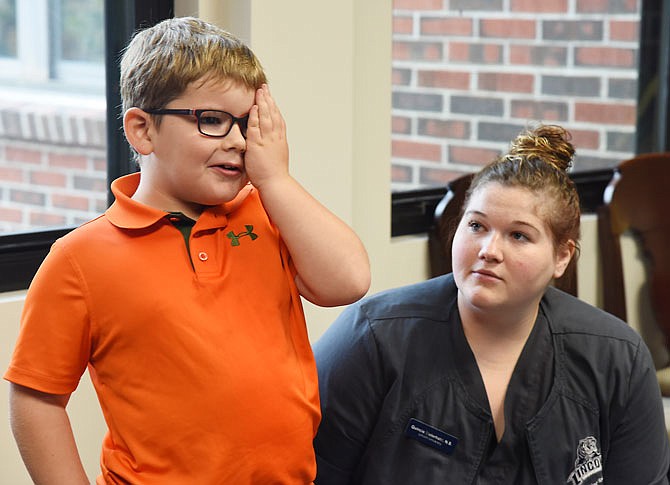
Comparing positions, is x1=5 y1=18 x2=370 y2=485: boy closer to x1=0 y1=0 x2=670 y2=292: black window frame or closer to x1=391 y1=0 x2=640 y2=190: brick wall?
x1=0 y1=0 x2=670 y2=292: black window frame

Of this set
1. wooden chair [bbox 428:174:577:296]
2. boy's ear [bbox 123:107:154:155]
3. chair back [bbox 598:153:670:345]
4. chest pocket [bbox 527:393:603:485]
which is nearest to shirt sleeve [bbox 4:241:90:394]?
boy's ear [bbox 123:107:154:155]

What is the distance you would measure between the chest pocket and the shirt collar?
724 mm

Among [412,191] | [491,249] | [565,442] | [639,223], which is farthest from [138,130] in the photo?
[639,223]

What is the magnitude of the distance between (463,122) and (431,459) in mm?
1281

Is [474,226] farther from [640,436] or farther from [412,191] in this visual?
[412,191]

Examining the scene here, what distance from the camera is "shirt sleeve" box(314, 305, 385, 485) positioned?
1.82m

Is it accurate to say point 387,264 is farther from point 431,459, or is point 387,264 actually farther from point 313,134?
point 431,459

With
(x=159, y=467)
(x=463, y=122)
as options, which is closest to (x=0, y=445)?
(x=159, y=467)

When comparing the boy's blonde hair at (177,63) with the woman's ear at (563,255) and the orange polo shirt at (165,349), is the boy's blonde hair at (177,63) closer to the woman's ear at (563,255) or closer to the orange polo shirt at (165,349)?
the orange polo shirt at (165,349)

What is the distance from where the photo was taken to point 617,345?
1.90 metres

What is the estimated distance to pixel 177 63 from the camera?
1289mm

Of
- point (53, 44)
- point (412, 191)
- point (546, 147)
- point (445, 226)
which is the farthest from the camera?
point (412, 191)

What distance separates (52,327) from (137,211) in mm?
182

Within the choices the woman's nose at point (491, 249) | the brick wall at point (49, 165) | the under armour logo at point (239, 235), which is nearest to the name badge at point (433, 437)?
the woman's nose at point (491, 249)
